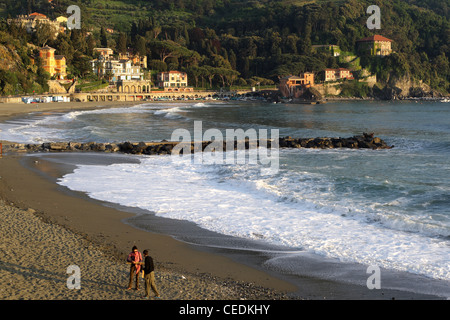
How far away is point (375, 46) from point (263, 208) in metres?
185

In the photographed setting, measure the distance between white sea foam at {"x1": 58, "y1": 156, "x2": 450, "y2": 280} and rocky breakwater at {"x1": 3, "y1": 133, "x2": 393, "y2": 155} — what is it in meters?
6.16

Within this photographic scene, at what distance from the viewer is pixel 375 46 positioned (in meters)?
188

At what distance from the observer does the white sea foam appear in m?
12.0

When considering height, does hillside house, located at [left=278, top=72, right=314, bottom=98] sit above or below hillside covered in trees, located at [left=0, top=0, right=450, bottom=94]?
below

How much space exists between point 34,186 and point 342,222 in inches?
482

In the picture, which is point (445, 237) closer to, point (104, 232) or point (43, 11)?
point (104, 232)

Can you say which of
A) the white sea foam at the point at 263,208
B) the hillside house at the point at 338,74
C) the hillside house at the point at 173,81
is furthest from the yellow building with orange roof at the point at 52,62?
the hillside house at the point at 338,74

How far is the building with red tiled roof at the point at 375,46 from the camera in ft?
614

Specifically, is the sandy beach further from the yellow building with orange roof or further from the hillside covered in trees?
the hillside covered in trees

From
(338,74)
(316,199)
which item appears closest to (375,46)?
(338,74)

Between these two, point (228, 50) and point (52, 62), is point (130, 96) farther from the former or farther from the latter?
point (228, 50)

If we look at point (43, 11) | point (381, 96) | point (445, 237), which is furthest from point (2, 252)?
point (43, 11)

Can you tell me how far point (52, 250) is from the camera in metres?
11.5

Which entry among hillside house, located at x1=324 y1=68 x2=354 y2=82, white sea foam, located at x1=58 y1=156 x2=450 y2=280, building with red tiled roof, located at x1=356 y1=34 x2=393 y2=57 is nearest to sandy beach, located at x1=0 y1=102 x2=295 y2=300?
white sea foam, located at x1=58 y1=156 x2=450 y2=280
